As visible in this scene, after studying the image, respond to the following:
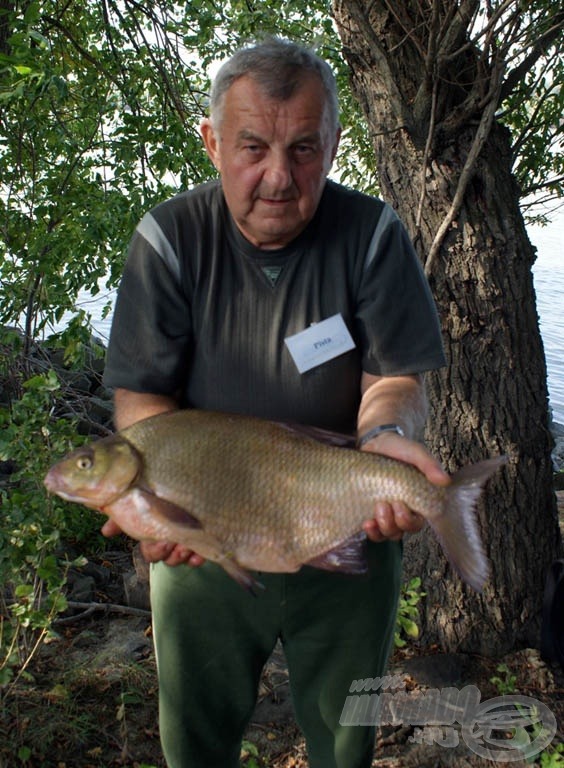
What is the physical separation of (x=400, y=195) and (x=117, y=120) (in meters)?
1.86

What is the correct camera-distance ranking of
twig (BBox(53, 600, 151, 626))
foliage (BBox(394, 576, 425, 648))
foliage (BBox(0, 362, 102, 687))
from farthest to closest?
twig (BBox(53, 600, 151, 626)) → foliage (BBox(394, 576, 425, 648)) → foliage (BBox(0, 362, 102, 687))

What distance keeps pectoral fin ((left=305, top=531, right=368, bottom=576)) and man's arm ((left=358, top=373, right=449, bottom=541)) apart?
42 millimetres

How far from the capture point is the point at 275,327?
2357 millimetres

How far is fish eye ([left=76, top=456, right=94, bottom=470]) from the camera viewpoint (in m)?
2.15

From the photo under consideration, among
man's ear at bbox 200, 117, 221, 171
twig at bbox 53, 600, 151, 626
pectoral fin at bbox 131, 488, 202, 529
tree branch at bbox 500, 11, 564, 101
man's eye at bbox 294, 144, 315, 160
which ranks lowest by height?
twig at bbox 53, 600, 151, 626

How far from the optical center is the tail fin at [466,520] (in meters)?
2.09

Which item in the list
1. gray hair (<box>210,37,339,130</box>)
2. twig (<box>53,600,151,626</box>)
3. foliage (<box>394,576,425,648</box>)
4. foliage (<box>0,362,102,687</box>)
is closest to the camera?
gray hair (<box>210,37,339,130</box>)

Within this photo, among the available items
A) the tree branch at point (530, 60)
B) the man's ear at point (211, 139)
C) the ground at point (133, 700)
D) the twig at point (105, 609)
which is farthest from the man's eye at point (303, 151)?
the twig at point (105, 609)

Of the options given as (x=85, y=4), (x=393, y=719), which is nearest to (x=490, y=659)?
(x=393, y=719)

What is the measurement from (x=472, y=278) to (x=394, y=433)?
1758 millimetres

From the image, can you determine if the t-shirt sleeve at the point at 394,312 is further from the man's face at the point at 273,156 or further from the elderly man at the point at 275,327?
the man's face at the point at 273,156

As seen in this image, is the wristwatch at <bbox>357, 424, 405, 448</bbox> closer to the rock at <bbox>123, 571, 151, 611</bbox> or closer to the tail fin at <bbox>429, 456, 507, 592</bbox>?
the tail fin at <bbox>429, 456, 507, 592</bbox>

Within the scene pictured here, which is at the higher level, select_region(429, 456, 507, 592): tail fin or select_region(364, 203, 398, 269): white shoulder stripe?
select_region(364, 203, 398, 269): white shoulder stripe

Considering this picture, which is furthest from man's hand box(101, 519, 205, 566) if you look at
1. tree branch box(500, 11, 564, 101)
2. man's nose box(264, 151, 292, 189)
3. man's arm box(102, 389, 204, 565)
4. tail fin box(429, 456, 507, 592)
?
tree branch box(500, 11, 564, 101)
